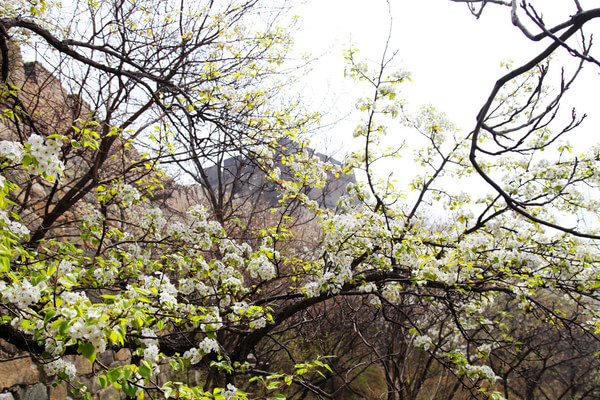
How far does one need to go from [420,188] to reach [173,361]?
12.0 ft

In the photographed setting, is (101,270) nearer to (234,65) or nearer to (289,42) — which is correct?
(234,65)

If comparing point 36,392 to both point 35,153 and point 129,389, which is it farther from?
point 35,153

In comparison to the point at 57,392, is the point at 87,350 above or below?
above

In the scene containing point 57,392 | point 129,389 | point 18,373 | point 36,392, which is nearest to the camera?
point 129,389

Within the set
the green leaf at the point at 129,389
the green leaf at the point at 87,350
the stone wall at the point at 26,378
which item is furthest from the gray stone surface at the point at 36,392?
the green leaf at the point at 87,350

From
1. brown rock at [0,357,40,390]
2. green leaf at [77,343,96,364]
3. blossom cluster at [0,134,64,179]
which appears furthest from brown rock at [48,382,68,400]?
green leaf at [77,343,96,364]

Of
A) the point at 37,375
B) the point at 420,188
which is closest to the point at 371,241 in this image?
the point at 420,188

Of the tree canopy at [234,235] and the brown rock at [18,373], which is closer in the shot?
the tree canopy at [234,235]

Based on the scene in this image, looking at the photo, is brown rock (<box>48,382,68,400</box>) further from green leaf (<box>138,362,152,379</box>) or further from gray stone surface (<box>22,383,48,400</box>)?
green leaf (<box>138,362,152,379</box>)

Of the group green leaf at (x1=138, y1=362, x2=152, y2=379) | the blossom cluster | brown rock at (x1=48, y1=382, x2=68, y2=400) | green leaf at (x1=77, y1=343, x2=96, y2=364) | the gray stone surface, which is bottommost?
brown rock at (x1=48, y1=382, x2=68, y2=400)

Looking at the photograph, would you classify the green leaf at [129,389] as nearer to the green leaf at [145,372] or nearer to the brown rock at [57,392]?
the green leaf at [145,372]

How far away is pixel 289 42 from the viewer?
518 centimetres

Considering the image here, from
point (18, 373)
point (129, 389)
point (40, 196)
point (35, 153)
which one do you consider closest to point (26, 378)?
point (18, 373)

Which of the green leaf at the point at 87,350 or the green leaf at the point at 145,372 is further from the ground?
the green leaf at the point at 87,350
